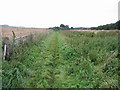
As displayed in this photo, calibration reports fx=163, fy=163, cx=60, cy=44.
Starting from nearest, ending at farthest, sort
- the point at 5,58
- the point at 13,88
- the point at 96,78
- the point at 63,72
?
the point at 13,88
the point at 96,78
the point at 63,72
the point at 5,58

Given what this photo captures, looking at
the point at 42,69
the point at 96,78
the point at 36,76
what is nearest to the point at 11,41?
the point at 42,69

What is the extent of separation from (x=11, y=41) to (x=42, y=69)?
2050mm

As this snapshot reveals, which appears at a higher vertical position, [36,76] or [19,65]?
[19,65]

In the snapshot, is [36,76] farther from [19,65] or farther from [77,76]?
[77,76]

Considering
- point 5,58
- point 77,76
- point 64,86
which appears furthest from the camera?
point 5,58

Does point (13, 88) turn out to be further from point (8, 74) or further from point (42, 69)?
point (42, 69)

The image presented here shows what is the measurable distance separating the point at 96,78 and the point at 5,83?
2775 mm

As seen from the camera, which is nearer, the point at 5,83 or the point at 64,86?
the point at 5,83

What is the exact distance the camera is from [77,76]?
5625 millimetres

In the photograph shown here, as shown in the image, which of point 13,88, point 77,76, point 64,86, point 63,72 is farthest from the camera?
point 63,72

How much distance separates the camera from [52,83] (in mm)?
4914

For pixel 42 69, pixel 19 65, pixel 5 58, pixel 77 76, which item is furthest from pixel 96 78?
pixel 5 58

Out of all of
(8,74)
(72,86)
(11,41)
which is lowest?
(72,86)

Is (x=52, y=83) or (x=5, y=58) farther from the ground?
(x=5, y=58)
